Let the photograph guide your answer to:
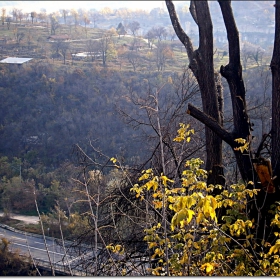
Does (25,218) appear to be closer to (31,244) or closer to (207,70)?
(31,244)

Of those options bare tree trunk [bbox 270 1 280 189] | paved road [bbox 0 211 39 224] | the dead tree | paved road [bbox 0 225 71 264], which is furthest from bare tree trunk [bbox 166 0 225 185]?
paved road [bbox 0 211 39 224]

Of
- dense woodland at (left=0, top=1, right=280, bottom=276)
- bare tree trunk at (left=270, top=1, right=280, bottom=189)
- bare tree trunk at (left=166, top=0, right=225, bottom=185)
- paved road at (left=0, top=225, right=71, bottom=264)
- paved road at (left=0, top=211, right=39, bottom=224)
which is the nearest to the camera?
dense woodland at (left=0, top=1, right=280, bottom=276)

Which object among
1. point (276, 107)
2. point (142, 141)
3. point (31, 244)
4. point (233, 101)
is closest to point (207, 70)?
point (233, 101)

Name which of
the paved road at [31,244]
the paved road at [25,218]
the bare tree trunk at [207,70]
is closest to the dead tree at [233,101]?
the bare tree trunk at [207,70]

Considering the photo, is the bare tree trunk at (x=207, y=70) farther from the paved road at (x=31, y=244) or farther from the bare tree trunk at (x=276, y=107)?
the paved road at (x=31, y=244)

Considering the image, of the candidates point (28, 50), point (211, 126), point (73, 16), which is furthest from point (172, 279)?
point (73, 16)

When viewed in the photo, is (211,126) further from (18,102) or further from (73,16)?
(73,16)

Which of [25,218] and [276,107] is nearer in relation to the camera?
[276,107]

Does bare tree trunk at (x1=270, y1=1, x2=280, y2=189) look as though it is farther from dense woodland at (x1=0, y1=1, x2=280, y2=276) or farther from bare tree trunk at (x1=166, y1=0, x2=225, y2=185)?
bare tree trunk at (x1=166, y1=0, x2=225, y2=185)
